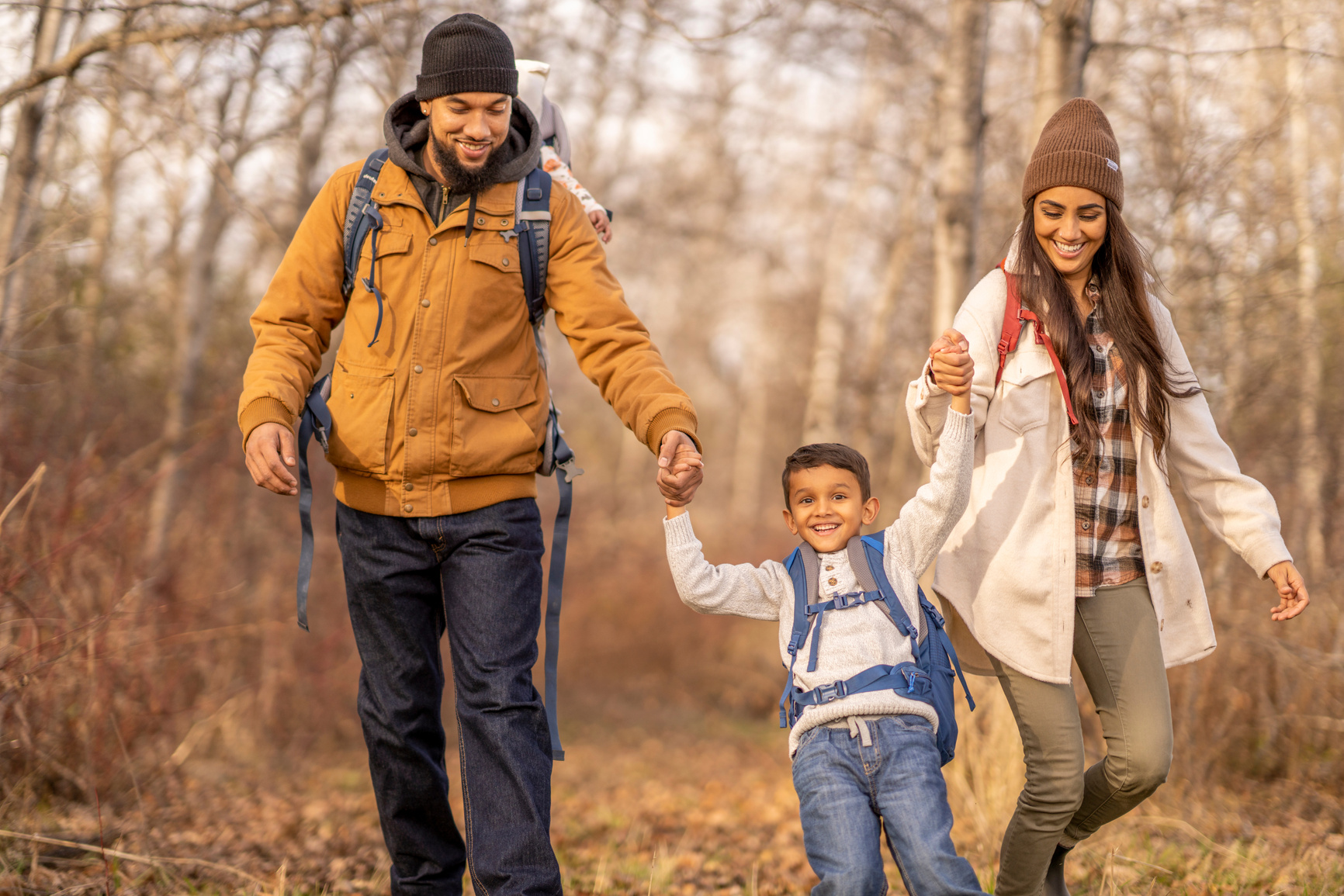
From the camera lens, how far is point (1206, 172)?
251 inches

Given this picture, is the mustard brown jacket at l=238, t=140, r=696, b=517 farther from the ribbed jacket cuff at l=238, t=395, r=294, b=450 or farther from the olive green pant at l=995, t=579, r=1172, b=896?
the olive green pant at l=995, t=579, r=1172, b=896

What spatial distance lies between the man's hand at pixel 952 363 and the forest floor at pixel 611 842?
1.79 meters

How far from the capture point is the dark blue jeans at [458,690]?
2980 millimetres

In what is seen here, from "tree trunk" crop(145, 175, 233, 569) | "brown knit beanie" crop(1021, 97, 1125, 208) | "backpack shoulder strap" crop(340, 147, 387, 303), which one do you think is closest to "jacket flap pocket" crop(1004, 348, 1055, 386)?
"brown knit beanie" crop(1021, 97, 1125, 208)

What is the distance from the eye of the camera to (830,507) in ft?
9.60

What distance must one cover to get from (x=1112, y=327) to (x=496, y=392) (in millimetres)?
1650

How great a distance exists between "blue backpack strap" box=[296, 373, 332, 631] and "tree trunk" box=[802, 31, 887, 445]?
8.60 m

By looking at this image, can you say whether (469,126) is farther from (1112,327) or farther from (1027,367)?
(1112,327)

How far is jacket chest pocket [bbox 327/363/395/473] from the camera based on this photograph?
303 cm

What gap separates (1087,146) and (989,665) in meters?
1.44

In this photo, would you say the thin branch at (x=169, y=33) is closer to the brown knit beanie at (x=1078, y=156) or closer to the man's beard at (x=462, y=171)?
the man's beard at (x=462, y=171)

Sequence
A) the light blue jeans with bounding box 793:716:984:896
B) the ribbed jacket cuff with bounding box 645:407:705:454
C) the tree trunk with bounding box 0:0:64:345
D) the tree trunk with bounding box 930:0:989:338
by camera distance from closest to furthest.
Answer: the light blue jeans with bounding box 793:716:984:896
the ribbed jacket cuff with bounding box 645:407:705:454
the tree trunk with bounding box 0:0:64:345
the tree trunk with bounding box 930:0:989:338

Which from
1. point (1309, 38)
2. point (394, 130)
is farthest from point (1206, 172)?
point (394, 130)

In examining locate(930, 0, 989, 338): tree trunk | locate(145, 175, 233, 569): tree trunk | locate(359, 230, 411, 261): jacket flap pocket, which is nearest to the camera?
locate(359, 230, 411, 261): jacket flap pocket
